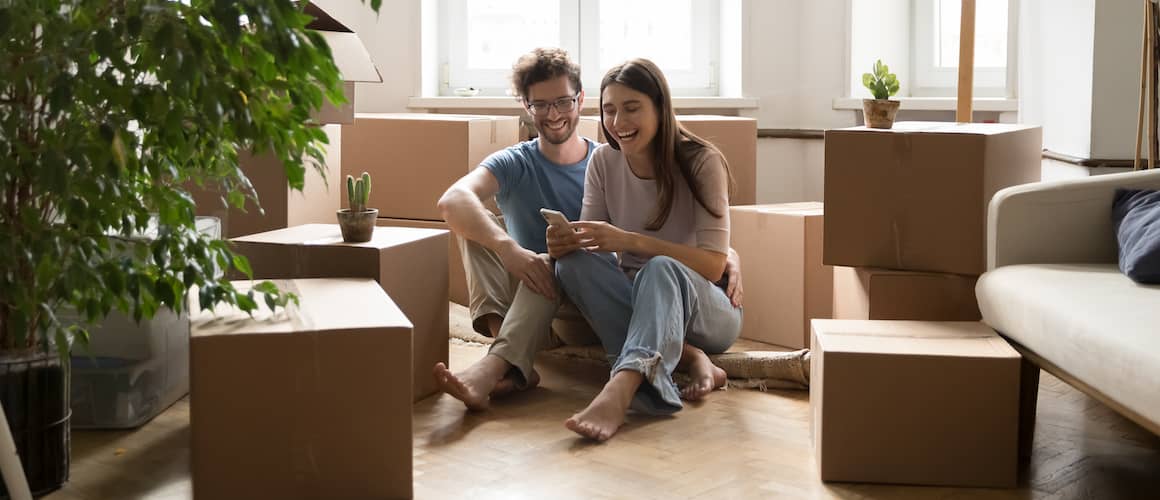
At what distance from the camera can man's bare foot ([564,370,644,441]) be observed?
7.64 ft

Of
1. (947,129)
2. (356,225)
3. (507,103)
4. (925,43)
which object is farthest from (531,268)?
(925,43)

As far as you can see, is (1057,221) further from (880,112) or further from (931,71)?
(931,71)

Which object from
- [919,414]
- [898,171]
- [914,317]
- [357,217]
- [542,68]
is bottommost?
[919,414]

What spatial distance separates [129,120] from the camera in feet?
5.53

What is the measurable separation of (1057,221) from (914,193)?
0.31 m

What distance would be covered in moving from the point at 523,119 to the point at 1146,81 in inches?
76.5

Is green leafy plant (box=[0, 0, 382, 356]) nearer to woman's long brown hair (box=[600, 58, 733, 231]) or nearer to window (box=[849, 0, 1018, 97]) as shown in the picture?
woman's long brown hair (box=[600, 58, 733, 231])

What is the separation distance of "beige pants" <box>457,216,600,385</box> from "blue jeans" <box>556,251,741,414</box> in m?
0.09

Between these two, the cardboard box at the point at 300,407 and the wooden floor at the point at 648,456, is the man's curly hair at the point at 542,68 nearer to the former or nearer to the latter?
the wooden floor at the point at 648,456

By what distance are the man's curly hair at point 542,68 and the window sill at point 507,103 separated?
1594 mm

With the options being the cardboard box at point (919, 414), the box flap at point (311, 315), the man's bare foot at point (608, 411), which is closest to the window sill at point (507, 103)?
the man's bare foot at point (608, 411)

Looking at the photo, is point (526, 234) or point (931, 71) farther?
point (931, 71)

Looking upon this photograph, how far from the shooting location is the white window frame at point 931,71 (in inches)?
168

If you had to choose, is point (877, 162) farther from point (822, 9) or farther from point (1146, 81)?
point (822, 9)
